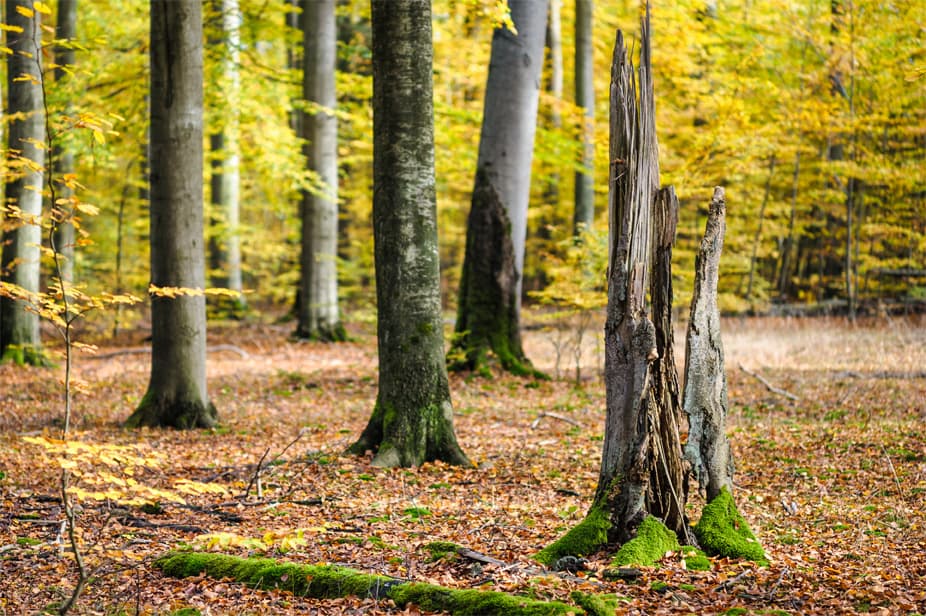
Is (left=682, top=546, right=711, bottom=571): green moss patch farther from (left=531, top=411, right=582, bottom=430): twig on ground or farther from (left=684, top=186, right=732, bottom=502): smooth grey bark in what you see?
(left=531, top=411, right=582, bottom=430): twig on ground

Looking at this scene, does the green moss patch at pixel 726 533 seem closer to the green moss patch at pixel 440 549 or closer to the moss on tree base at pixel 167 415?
the green moss patch at pixel 440 549

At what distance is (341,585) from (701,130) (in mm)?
12634

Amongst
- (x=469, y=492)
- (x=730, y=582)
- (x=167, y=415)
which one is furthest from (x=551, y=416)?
(x=730, y=582)

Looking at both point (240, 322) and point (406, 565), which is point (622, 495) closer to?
point (406, 565)

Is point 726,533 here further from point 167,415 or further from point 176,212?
point 176,212

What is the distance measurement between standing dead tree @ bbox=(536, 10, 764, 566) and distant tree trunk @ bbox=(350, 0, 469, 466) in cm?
250

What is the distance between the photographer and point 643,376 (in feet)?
13.7

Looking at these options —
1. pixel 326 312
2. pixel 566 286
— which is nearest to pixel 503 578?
pixel 566 286

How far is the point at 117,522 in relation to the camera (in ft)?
16.8

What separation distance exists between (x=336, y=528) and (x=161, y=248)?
4177 mm

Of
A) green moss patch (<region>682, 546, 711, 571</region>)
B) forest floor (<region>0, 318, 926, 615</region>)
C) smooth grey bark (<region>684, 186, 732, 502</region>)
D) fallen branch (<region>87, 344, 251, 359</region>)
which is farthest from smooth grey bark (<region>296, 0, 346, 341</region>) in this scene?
green moss patch (<region>682, 546, 711, 571</region>)

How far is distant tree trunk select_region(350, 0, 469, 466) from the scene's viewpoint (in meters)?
6.55

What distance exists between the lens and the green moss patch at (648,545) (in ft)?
13.1

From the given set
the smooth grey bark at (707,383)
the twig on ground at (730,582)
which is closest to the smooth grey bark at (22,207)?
the smooth grey bark at (707,383)
